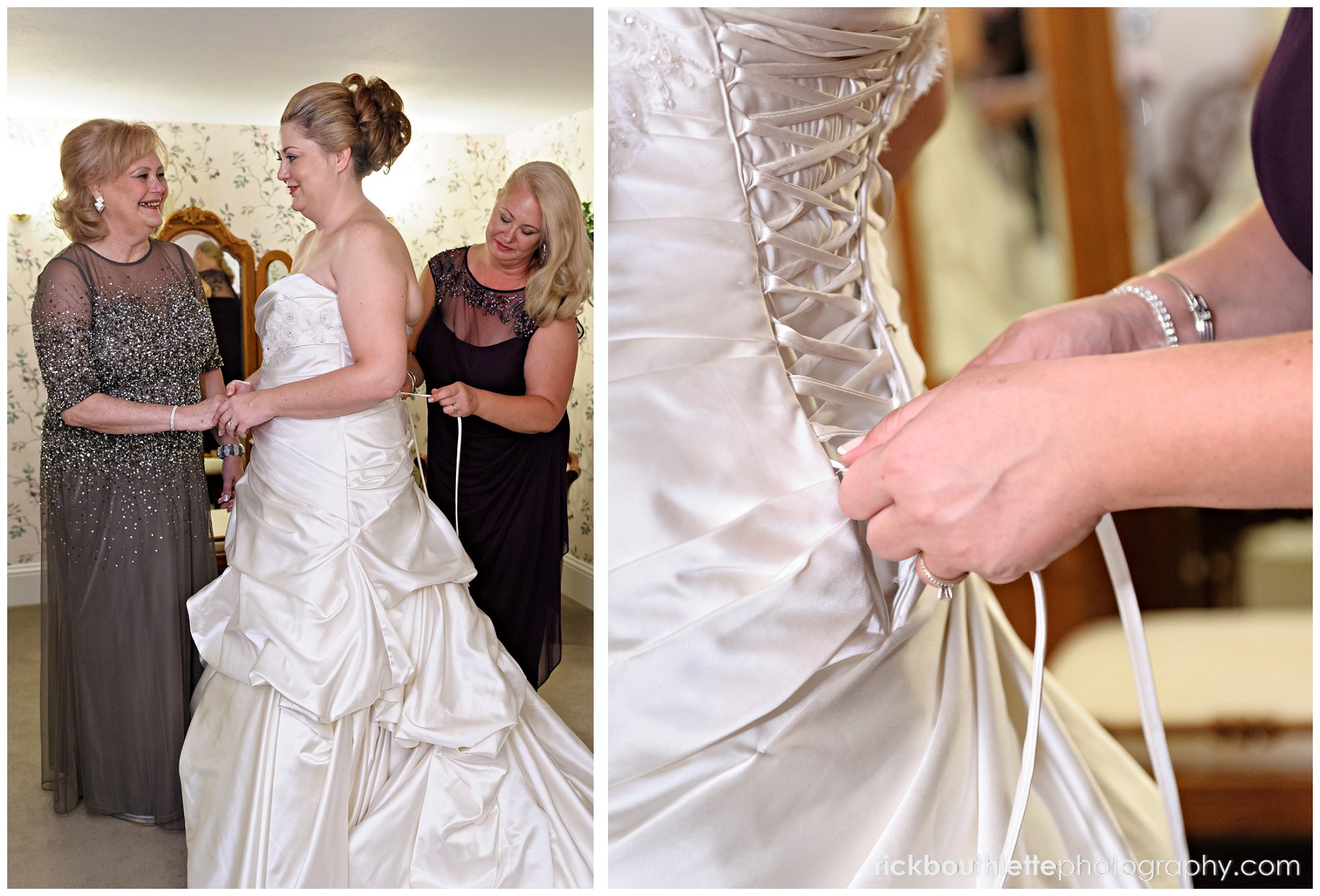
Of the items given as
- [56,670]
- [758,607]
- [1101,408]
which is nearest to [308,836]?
[56,670]

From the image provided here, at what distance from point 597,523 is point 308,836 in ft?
2.44

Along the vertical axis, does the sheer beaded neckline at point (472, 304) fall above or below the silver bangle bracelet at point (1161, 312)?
above

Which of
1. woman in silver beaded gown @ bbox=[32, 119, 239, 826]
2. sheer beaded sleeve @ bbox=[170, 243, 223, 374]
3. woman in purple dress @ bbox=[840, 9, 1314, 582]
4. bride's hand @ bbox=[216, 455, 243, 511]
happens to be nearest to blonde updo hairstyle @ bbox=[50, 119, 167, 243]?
woman in silver beaded gown @ bbox=[32, 119, 239, 826]

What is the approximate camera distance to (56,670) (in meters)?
1.32

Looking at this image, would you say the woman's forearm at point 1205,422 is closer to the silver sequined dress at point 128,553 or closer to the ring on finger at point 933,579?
the ring on finger at point 933,579

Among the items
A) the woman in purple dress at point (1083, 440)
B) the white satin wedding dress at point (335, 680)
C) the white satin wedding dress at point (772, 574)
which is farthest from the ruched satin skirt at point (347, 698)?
the woman in purple dress at point (1083, 440)

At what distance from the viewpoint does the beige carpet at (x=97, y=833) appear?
3.87 feet

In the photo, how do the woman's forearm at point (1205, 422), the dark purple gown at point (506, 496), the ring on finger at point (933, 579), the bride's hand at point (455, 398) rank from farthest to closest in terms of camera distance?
the dark purple gown at point (506, 496) < the bride's hand at point (455, 398) < the ring on finger at point (933, 579) < the woman's forearm at point (1205, 422)

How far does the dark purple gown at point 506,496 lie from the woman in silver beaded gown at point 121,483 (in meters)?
0.31

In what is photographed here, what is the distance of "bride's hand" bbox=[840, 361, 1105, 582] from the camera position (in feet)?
1.68

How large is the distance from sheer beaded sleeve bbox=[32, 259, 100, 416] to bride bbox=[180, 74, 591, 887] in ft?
0.66

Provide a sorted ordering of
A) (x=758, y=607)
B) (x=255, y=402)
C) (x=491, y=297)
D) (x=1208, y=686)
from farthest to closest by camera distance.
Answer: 1. (x=1208, y=686)
2. (x=491, y=297)
3. (x=255, y=402)
4. (x=758, y=607)

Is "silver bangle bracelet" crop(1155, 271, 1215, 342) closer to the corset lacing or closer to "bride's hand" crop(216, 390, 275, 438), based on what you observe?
the corset lacing

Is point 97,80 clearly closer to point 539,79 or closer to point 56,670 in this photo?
point 539,79
